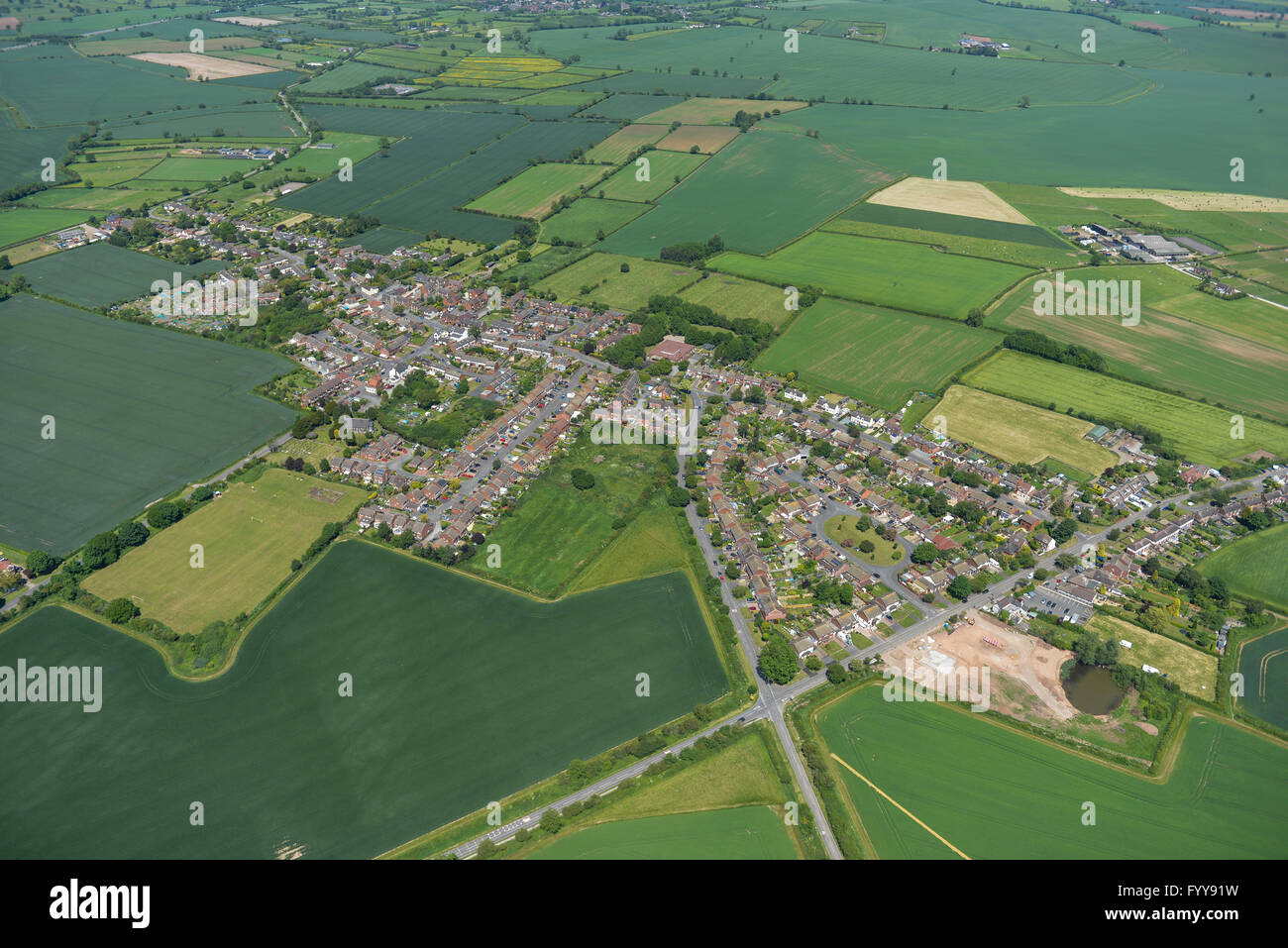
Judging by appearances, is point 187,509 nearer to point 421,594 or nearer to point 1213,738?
point 421,594

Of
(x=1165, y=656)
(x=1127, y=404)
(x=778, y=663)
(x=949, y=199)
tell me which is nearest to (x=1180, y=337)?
(x=1127, y=404)

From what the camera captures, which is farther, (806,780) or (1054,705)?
(1054,705)

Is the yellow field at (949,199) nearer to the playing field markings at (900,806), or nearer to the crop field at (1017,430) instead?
the crop field at (1017,430)

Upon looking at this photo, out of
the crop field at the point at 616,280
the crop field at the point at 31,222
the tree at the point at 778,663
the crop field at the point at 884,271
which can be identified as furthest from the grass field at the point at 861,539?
the crop field at the point at 31,222

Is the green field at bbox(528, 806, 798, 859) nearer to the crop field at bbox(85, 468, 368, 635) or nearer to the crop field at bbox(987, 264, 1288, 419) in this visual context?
the crop field at bbox(85, 468, 368, 635)

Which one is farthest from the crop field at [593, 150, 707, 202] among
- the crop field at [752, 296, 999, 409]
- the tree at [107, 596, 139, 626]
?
the tree at [107, 596, 139, 626]

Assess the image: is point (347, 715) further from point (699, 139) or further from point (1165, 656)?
point (699, 139)
